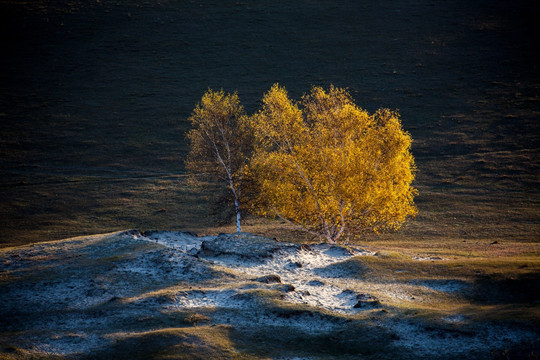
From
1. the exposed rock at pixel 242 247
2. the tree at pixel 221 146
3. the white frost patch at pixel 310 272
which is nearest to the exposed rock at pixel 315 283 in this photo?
the white frost patch at pixel 310 272

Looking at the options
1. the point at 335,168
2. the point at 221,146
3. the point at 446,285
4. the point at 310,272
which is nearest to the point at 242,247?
the point at 310,272

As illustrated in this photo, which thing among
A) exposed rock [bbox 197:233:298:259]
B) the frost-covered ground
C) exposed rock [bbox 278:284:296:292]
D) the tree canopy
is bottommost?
the frost-covered ground

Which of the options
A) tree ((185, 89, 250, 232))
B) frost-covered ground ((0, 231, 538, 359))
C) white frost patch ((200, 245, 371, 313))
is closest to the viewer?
frost-covered ground ((0, 231, 538, 359))

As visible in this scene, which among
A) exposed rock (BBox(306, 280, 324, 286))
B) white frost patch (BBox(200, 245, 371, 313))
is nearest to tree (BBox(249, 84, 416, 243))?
white frost patch (BBox(200, 245, 371, 313))

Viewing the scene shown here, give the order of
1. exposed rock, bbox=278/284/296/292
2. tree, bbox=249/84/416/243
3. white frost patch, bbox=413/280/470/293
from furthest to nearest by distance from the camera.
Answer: tree, bbox=249/84/416/243, white frost patch, bbox=413/280/470/293, exposed rock, bbox=278/284/296/292

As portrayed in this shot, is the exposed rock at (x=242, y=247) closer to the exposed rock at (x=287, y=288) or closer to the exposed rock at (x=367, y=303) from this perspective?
the exposed rock at (x=287, y=288)

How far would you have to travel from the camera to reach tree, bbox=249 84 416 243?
133ft

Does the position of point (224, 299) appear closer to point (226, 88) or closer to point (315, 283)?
point (315, 283)

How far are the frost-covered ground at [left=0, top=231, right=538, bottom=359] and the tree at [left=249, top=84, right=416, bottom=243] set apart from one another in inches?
273

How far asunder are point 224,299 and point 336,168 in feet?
64.6

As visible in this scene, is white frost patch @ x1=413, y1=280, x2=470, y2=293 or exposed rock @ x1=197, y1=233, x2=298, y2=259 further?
exposed rock @ x1=197, y1=233, x2=298, y2=259

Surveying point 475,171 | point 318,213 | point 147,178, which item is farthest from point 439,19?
point 318,213

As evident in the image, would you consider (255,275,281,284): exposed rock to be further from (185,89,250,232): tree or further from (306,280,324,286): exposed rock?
(185,89,250,232): tree

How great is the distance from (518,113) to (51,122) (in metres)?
101
